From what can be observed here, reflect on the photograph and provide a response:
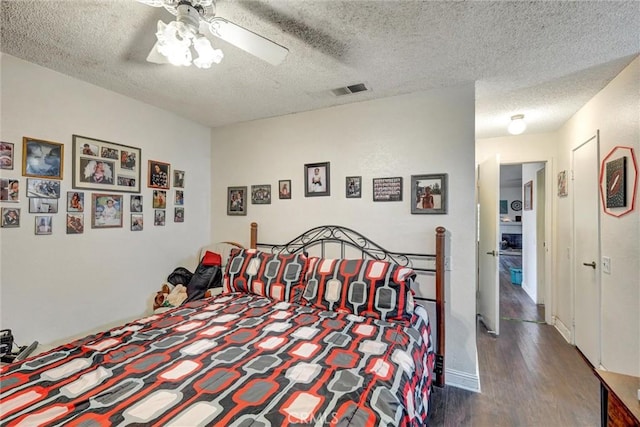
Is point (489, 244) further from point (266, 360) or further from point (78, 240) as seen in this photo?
point (78, 240)

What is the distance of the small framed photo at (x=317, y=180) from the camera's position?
9.49 feet

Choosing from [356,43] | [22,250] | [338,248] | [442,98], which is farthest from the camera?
[338,248]

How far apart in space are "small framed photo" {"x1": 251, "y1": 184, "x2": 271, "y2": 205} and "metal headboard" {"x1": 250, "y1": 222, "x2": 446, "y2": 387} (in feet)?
0.85

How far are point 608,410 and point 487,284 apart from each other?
2.26 m

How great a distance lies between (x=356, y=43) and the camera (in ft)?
5.98

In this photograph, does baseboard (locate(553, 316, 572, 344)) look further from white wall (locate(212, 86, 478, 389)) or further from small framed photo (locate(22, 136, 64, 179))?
small framed photo (locate(22, 136, 64, 179))

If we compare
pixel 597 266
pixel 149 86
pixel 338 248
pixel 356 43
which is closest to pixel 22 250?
pixel 149 86

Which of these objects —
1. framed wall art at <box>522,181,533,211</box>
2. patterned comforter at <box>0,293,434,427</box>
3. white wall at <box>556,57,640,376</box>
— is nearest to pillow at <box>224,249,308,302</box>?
patterned comforter at <box>0,293,434,427</box>

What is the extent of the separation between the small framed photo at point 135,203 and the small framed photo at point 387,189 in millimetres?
2231

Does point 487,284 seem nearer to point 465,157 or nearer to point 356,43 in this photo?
point 465,157

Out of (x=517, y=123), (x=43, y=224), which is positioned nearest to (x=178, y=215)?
(x=43, y=224)

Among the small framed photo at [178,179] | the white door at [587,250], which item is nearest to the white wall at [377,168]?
the small framed photo at [178,179]

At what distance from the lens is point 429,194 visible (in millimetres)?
2477

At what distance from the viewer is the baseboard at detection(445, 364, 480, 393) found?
2289 millimetres
